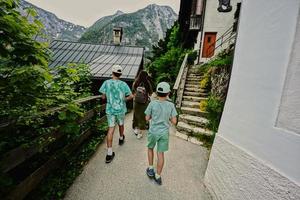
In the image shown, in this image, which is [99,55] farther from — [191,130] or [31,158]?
[31,158]

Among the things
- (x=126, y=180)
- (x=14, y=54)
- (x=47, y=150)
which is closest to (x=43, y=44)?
(x=14, y=54)

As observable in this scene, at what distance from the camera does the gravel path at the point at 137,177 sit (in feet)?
8.61

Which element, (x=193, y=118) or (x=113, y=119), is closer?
(x=113, y=119)

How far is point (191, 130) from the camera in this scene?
4953mm

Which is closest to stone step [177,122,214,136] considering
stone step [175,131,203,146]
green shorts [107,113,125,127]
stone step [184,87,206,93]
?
stone step [175,131,203,146]

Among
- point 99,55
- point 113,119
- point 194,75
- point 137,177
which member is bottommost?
point 137,177

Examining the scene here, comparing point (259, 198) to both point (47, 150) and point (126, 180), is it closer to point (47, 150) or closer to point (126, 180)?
point (126, 180)

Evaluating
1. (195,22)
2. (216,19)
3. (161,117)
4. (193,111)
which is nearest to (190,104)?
(193,111)

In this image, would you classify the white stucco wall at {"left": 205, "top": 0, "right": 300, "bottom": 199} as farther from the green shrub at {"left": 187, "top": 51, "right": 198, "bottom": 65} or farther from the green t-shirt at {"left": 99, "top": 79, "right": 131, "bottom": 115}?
the green shrub at {"left": 187, "top": 51, "right": 198, "bottom": 65}

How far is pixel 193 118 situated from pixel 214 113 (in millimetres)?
673

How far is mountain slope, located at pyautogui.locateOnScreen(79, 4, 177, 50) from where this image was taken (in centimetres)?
12565

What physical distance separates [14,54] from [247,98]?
2.75 meters

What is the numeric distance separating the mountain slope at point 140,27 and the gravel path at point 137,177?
106m

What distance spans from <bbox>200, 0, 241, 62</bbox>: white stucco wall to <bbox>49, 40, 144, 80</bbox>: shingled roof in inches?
238
